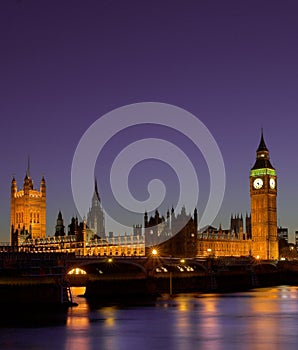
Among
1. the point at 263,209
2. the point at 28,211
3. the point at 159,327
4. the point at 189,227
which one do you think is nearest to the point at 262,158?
the point at 263,209

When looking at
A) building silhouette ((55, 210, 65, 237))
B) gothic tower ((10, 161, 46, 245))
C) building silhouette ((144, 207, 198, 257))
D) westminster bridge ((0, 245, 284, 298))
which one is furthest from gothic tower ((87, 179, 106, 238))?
westminster bridge ((0, 245, 284, 298))

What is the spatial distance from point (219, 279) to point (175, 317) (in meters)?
41.9

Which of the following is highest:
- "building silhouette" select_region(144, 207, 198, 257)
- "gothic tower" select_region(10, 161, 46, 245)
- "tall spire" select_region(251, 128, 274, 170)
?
"tall spire" select_region(251, 128, 274, 170)

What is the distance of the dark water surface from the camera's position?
1459 inches

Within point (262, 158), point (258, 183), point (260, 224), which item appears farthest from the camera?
point (262, 158)

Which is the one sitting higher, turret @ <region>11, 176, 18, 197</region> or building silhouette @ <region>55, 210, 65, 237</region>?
turret @ <region>11, 176, 18, 197</region>

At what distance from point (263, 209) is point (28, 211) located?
178 ft

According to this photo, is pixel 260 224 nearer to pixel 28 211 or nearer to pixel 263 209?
pixel 263 209

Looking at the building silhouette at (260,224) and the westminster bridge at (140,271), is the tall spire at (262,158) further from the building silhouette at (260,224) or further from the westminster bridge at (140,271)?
the westminster bridge at (140,271)

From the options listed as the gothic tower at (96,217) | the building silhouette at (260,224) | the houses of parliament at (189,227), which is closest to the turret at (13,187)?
the houses of parliament at (189,227)

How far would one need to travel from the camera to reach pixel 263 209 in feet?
436

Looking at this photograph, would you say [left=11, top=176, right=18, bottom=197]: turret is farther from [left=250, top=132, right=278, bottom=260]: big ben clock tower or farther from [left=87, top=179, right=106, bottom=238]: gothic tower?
[left=250, top=132, right=278, bottom=260]: big ben clock tower

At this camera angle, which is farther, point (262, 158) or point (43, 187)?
point (43, 187)

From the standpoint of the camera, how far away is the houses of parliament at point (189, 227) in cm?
11119
